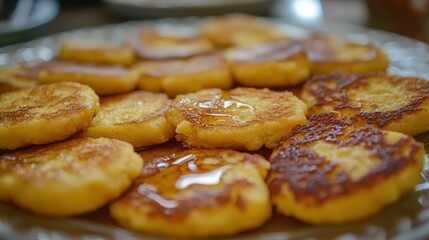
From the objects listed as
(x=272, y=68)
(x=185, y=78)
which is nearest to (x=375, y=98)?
(x=272, y=68)

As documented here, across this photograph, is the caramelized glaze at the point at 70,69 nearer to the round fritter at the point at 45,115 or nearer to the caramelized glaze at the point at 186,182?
the round fritter at the point at 45,115

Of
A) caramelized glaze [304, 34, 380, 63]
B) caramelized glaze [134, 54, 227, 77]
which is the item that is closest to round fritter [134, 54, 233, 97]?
caramelized glaze [134, 54, 227, 77]

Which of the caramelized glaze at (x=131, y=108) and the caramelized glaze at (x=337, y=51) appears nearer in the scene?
the caramelized glaze at (x=131, y=108)

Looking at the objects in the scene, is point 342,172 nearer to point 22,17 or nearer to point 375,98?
point 375,98

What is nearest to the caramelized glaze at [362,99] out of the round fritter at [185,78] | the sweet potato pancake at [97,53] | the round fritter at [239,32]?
the round fritter at [185,78]

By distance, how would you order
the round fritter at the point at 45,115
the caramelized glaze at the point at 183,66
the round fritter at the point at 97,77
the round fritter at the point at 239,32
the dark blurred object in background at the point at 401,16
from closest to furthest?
1. the round fritter at the point at 45,115
2. the round fritter at the point at 97,77
3. the caramelized glaze at the point at 183,66
4. the round fritter at the point at 239,32
5. the dark blurred object in background at the point at 401,16

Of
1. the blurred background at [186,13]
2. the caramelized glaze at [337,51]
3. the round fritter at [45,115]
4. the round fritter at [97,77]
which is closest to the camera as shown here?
the round fritter at [45,115]
